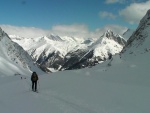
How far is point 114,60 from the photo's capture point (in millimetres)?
51781

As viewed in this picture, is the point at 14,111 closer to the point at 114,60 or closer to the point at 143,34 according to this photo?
the point at 114,60

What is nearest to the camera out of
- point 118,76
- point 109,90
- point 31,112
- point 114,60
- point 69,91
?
point 31,112

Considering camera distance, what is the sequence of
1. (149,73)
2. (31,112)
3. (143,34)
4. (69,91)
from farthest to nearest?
(143,34)
(149,73)
(69,91)
(31,112)

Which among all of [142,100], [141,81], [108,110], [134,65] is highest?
[134,65]

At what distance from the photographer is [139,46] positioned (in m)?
58.7

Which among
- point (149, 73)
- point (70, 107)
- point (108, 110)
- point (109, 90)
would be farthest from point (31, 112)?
point (149, 73)

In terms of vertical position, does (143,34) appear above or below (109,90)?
above

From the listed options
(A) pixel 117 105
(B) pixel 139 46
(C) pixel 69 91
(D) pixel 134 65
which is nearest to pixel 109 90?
(C) pixel 69 91

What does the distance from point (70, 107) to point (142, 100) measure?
5.77 meters

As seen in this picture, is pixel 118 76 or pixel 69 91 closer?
pixel 69 91

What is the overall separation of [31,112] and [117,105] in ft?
21.1

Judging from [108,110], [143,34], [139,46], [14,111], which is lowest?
[14,111]

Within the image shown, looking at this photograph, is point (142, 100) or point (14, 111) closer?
point (14, 111)

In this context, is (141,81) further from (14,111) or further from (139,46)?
(139,46)
